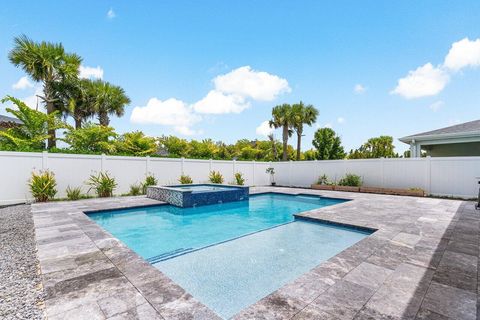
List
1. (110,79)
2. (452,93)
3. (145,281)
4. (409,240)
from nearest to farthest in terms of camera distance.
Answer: (145,281) < (409,240) < (452,93) < (110,79)

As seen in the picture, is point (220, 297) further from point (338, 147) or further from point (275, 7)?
point (338, 147)

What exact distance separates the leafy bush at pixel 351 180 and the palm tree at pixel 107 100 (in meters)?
15.0

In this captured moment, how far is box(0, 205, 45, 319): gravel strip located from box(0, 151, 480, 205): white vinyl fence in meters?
4.51

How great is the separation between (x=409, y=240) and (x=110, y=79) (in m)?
18.1

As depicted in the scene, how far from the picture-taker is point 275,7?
1026cm

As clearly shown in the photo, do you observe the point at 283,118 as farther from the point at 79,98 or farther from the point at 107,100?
the point at 79,98

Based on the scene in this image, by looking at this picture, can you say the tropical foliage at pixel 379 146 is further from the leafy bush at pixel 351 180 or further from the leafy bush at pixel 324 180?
the leafy bush at pixel 351 180

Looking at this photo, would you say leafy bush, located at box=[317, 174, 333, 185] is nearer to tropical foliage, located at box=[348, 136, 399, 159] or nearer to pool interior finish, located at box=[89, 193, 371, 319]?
pool interior finish, located at box=[89, 193, 371, 319]

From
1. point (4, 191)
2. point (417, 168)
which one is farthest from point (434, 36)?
point (4, 191)

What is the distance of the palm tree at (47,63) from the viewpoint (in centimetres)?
1195

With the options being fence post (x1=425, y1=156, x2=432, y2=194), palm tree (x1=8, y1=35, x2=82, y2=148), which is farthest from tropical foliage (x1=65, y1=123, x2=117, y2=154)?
fence post (x1=425, y1=156, x2=432, y2=194)

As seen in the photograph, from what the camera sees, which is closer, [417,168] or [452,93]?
[417,168]

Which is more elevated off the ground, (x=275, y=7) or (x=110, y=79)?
(x=275, y=7)

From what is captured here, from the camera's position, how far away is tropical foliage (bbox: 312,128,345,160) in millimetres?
21859
